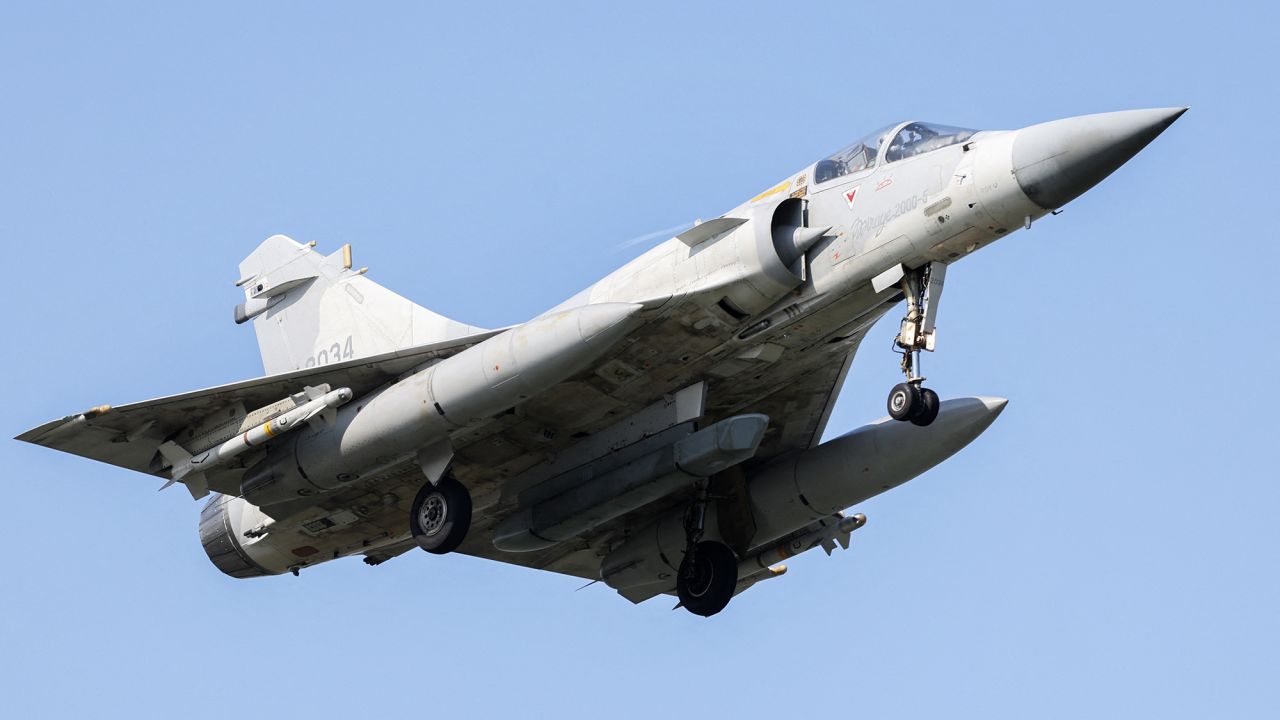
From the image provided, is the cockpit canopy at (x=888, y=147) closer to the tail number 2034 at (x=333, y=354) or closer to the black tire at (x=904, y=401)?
the black tire at (x=904, y=401)

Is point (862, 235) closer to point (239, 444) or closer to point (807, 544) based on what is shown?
point (807, 544)

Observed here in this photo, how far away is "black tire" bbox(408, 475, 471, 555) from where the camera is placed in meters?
21.6

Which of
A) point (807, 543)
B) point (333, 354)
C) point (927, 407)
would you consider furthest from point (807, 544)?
point (333, 354)

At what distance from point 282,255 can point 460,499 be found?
5.80 metres

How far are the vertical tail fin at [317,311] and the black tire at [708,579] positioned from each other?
4.50m

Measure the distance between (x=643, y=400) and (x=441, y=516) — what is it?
2.75 m

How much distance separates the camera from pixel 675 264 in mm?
20469

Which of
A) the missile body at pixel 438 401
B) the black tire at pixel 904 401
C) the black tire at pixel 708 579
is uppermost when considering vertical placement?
the missile body at pixel 438 401

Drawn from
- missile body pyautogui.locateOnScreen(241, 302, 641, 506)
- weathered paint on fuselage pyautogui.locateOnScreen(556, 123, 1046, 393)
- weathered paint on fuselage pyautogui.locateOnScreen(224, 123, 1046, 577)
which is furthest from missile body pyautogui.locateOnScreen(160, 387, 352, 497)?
weathered paint on fuselage pyautogui.locateOnScreen(556, 123, 1046, 393)

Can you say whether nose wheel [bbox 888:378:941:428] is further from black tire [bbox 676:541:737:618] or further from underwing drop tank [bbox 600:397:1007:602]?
black tire [bbox 676:541:737:618]

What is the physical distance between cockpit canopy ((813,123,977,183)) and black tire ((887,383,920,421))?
8.42 feet

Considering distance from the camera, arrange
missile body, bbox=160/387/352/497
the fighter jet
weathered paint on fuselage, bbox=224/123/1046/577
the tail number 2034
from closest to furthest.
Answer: weathered paint on fuselage, bbox=224/123/1046/577 → the fighter jet → missile body, bbox=160/387/352/497 → the tail number 2034

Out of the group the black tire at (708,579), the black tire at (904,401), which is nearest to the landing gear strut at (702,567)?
the black tire at (708,579)

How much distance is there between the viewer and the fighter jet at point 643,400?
1980 centimetres
